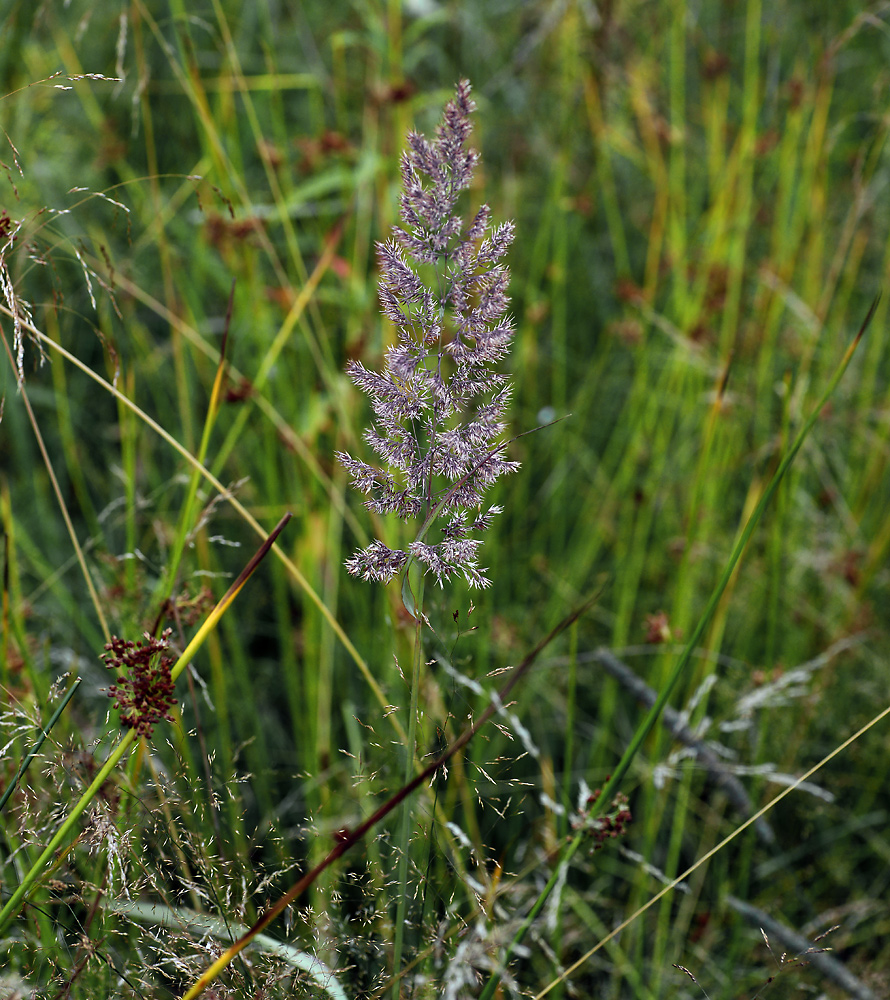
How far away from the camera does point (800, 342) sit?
2238 mm

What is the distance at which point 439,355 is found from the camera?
661 mm

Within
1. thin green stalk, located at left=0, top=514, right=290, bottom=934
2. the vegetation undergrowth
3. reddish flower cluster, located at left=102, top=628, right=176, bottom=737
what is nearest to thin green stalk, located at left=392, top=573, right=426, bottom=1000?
the vegetation undergrowth

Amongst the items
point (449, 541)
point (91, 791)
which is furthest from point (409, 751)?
point (91, 791)

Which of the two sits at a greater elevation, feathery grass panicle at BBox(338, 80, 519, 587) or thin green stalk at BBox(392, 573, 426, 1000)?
feathery grass panicle at BBox(338, 80, 519, 587)

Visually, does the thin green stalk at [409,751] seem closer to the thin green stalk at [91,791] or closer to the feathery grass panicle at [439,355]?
the feathery grass panicle at [439,355]

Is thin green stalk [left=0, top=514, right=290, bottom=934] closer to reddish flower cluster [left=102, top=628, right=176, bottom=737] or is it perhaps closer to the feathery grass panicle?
reddish flower cluster [left=102, top=628, right=176, bottom=737]

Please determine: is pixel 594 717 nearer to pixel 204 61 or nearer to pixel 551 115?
pixel 551 115

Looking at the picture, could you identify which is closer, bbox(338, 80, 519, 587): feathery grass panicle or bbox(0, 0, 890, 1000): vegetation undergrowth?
bbox(338, 80, 519, 587): feathery grass panicle

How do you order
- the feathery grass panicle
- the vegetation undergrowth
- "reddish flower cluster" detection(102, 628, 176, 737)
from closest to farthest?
the feathery grass panicle
"reddish flower cluster" detection(102, 628, 176, 737)
the vegetation undergrowth

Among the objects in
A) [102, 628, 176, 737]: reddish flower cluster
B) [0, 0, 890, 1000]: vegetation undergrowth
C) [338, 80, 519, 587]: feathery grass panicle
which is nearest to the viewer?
[338, 80, 519, 587]: feathery grass panicle

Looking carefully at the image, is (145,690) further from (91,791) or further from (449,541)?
(449,541)

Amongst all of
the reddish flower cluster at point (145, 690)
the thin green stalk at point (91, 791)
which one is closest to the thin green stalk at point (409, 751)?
the thin green stalk at point (91, 791)

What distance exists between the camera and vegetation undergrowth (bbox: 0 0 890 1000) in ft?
3.20

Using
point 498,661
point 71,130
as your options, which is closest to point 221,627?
point 498,661
